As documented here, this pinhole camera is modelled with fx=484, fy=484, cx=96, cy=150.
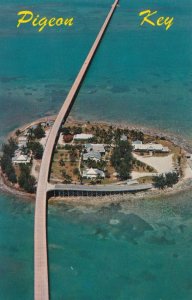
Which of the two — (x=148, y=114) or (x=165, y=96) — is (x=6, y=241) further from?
(x=165, y=96)

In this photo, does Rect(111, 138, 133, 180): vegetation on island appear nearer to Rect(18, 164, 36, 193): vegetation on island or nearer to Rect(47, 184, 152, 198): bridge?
Rect(47, 184, 152, 198): bridge

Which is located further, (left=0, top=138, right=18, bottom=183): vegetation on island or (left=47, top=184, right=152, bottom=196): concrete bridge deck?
(left=0, top=138, right=18, bottom=183): vegetation on island

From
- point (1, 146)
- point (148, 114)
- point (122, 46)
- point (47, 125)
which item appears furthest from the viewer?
point (122, 46)

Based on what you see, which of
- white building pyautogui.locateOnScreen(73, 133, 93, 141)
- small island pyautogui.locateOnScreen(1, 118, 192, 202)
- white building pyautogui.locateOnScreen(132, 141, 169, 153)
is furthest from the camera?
white building pyautogui.locateOnScreen(73, 133, 93, 141)

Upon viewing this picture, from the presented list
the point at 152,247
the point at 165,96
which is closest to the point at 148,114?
the point at 165,96

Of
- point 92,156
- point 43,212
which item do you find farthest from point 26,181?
point 92,156

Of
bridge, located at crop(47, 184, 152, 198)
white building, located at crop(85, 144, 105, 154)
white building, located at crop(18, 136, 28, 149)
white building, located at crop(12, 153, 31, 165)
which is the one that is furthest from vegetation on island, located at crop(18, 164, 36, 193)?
white building, located at crop(85, 144, 105, 154)

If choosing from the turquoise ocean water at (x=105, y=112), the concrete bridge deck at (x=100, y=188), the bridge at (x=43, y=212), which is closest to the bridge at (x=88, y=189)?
the concrete bridge deck at (x=100, y=188)
